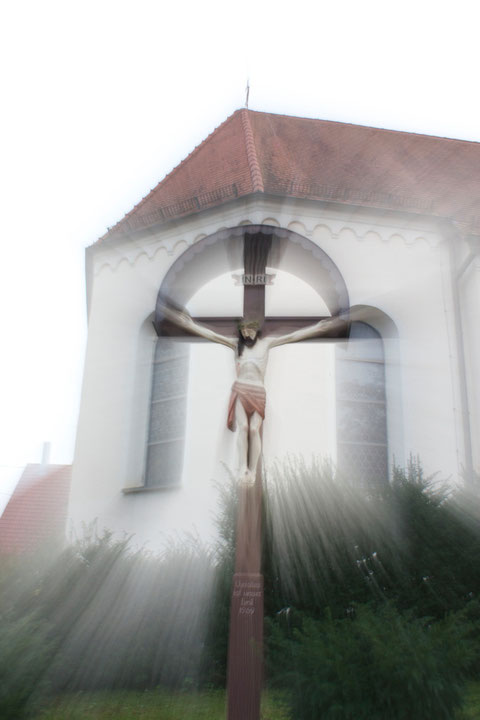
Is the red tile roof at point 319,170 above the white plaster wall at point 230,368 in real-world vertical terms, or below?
above

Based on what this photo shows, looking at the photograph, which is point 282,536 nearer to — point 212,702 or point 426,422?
point 212,702

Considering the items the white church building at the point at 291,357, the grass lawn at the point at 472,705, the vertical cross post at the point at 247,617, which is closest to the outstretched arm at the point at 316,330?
the vertical cross post at the point at 247,617

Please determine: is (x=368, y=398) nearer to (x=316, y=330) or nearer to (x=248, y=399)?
(x=316, y=330)

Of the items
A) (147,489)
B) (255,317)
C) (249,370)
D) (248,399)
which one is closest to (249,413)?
(248,399)

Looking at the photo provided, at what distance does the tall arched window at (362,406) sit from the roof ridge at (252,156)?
2665 mm

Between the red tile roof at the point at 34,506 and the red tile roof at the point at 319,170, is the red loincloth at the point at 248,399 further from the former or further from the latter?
the red tile roof at the point at 34,506

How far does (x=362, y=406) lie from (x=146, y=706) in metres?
5.93

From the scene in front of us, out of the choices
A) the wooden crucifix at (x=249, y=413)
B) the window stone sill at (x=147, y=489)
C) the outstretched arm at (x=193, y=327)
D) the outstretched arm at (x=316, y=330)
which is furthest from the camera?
the window stone sill at (x=147, y=489)

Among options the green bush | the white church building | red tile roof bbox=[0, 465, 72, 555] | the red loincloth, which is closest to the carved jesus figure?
the red loincloth

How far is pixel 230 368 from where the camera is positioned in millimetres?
9789

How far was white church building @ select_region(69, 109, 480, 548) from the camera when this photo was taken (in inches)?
377

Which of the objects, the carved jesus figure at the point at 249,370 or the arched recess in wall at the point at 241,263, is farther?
the arched recess in wall at the point at 241,263

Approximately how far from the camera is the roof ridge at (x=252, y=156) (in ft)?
35.2

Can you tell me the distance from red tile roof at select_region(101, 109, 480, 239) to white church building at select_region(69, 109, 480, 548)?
0.21 ft
